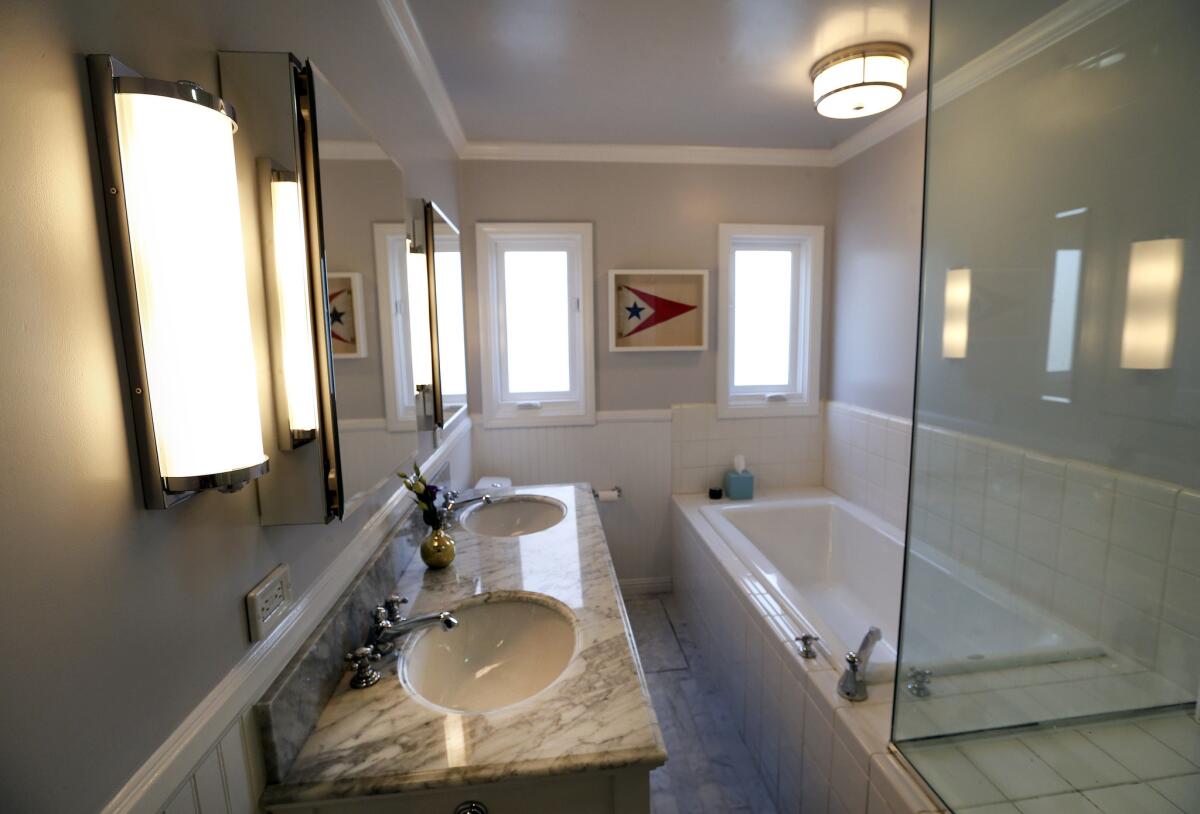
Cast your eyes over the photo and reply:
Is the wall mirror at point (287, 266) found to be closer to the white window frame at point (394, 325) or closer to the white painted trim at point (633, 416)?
the white window frame at point (394, 325)

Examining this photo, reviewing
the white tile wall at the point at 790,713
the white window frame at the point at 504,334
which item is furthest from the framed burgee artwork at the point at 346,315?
the white window frame at the point at 504,334

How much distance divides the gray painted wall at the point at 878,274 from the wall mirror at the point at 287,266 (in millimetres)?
2199

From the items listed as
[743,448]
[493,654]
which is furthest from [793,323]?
[493,654]

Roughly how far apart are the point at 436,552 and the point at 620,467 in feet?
5.37

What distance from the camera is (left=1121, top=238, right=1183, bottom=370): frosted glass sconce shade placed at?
44.3 inches

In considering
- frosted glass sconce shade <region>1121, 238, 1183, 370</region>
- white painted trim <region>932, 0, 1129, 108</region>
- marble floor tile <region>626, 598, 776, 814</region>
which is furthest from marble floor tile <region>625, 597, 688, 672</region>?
white painted trim <region>932, 0, 1129, 108</region>

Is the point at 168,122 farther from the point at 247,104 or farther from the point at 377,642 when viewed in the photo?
the point at 377,642

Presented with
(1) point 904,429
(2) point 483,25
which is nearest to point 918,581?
(1) point 904,429

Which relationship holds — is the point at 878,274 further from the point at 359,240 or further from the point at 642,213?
the point at 359,240

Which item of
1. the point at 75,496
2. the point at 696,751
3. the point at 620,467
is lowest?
the point at 696,751

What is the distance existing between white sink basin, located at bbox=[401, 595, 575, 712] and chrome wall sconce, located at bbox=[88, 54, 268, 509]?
69 centimetres

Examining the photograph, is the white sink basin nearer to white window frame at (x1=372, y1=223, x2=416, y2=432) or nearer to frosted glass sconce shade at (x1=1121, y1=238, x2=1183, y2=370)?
white window frame at (x1=372, y1=223, x2=416, y2=432)

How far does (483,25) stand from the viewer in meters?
1.72

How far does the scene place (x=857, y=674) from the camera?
1476 mm
